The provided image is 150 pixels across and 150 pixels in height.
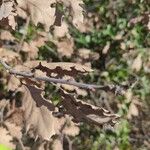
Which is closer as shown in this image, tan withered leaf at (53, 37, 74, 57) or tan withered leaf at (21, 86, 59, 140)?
tan withered leaf at (21, 86, 59, 140)

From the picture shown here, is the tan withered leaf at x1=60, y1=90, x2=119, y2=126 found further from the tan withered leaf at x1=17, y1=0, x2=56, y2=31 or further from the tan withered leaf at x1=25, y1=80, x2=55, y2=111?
the tan withered leaf at x1=17, y1=0, x2=56, y2=31

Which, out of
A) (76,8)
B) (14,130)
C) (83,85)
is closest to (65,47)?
(14,130)

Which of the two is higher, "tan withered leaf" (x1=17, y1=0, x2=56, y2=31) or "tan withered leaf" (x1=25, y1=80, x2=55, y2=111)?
"tan withered leaf" (x1=17, y1=0, x2=56, y2=31)

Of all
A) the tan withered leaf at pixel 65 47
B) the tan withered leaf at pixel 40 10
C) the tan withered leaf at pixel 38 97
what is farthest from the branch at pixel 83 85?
the tan withered leaf at pixel 65 47

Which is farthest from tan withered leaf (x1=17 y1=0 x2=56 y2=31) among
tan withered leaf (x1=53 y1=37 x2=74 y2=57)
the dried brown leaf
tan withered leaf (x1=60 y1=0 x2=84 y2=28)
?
tan withered leaf (x1=53 y1=37 x2=74 y2=57)

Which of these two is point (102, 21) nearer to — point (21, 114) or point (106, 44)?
point (106, 44)
